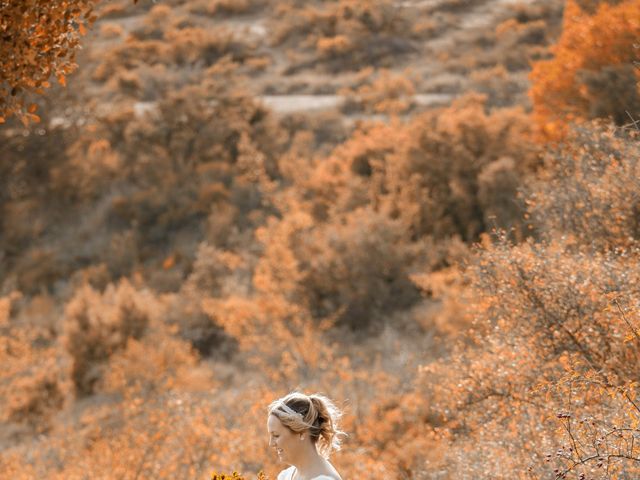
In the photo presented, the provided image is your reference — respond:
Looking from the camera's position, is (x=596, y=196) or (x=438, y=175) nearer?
(x=596, y=196)

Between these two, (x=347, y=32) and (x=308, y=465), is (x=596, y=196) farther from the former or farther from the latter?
(x=347, y=32)

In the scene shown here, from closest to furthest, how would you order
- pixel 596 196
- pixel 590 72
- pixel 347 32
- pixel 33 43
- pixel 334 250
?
pixel 33 43, pixel 596 196, pixel 590 72, pixel 334 250, pixel 347 32

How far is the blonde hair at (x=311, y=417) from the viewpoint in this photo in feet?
13.0

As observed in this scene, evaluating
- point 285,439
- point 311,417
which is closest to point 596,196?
point 311,417

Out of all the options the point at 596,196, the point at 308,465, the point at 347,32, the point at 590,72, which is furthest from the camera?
the point at 347,32

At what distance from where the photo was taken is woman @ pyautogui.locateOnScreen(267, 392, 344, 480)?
3.92 metres

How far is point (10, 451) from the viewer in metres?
13.3

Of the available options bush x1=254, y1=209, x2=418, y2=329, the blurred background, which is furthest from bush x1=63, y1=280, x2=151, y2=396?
bush x1=254, y1=209, x2=418, y2=329

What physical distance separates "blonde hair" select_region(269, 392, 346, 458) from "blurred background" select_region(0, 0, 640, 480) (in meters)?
1.43

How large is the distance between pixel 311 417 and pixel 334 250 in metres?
12.7

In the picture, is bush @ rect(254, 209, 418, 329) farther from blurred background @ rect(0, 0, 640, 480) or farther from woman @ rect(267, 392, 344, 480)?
woman @ rect(267, 392, 344, 480)

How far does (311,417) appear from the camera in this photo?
4.01 m

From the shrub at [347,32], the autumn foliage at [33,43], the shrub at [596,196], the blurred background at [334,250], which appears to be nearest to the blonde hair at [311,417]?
the blurred background at [334,250]

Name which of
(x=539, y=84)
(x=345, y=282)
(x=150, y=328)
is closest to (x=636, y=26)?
(x=539, y=84)
